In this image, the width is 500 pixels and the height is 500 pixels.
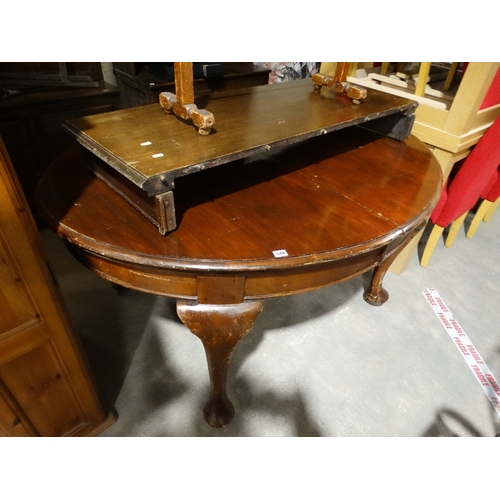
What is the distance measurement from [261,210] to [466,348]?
1152mm

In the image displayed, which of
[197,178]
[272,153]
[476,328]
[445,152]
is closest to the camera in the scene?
[197,178]

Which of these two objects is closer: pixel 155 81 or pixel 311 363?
pixel 311 363

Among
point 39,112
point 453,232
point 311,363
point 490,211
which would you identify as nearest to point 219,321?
point 311,363

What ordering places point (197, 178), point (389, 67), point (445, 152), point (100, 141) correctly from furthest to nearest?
1. point (389, 67)
2. point (445, 152)
3. point (197, 178)
4. point (100, 141)

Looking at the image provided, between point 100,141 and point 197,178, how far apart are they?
0.27m

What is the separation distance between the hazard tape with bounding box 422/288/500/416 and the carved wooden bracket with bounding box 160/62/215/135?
132 cm

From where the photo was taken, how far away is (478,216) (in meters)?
2.04

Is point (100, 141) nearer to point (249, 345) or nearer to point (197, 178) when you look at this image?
point (197, 178)

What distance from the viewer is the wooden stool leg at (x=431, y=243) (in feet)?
5.67

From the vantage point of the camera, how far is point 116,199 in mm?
847

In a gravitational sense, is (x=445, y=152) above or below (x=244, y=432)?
above

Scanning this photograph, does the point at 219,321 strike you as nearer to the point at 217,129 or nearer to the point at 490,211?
the point at 217,129

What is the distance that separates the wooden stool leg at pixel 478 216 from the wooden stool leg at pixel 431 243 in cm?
40
